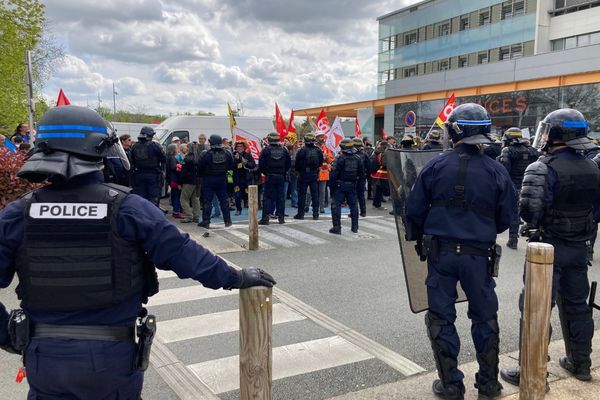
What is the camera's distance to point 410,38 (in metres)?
51.3

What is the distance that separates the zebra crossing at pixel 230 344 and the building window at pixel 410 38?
49297mm

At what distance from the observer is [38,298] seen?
2.20m

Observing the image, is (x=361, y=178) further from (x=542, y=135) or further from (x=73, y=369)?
(x=73, y=369)

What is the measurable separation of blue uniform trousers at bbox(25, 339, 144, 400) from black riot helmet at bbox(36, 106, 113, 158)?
0.85m

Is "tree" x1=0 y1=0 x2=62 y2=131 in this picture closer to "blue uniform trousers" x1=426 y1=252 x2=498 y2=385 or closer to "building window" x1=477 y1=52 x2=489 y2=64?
"blue uniform trousers" x1=426 y1=252 x2=498 y2=385

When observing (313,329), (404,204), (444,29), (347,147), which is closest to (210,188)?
(347,147)

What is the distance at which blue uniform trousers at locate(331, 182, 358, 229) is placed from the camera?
10397 mm

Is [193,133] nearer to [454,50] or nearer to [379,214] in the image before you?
[379,214]

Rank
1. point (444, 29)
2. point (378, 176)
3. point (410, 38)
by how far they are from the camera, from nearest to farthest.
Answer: point (378, 176), point (444, 29), point (410, 38)

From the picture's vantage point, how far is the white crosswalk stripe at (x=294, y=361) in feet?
13.3

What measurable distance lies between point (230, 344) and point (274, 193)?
269 inches

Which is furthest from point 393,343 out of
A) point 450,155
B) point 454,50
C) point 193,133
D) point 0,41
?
point 454,50

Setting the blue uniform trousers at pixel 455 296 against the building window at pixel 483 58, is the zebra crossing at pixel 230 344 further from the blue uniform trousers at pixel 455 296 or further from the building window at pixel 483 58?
the building window at pixel 483 58

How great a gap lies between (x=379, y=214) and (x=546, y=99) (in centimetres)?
1940
